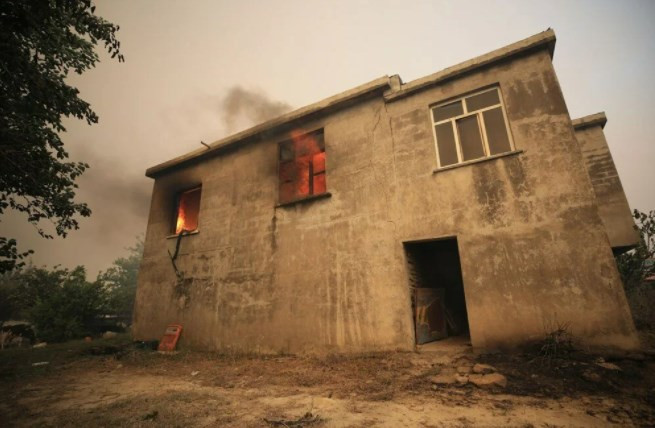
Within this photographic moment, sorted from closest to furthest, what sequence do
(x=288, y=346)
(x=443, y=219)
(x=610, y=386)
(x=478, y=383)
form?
(x=610, y=386) < (x=478, y=383) < (x=443, y=219) < (x=288, y=346)

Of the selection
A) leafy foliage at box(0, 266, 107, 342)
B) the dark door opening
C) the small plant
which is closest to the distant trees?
leafy foliage at box(0, 266, 107, 342)

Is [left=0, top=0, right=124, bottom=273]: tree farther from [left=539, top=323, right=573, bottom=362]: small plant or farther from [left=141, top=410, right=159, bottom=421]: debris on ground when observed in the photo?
[left=539, top=323, right=573, bottom=362]: small plant

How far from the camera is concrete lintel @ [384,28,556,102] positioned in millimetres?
6242

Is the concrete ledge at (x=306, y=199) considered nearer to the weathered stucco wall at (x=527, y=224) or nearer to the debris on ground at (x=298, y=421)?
the weathered stucco wall at (x=527, y=224)

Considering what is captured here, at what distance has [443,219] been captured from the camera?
21.1ft

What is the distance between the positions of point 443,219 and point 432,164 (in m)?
1.38

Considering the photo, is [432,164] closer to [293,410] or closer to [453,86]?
[453,86]

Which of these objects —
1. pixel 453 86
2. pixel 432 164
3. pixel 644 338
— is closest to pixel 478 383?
pixel 432 164

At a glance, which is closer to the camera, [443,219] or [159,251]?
[443,219]

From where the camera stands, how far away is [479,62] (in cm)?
681

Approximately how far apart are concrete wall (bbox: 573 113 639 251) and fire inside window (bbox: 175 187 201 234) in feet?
42.5

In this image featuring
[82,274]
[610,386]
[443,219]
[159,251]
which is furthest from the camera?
[82,274]

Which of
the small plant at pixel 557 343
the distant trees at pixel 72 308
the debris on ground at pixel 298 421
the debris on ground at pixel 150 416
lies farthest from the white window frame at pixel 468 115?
the distant trees at pixel 72 308

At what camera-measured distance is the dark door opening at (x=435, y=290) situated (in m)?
6.72
